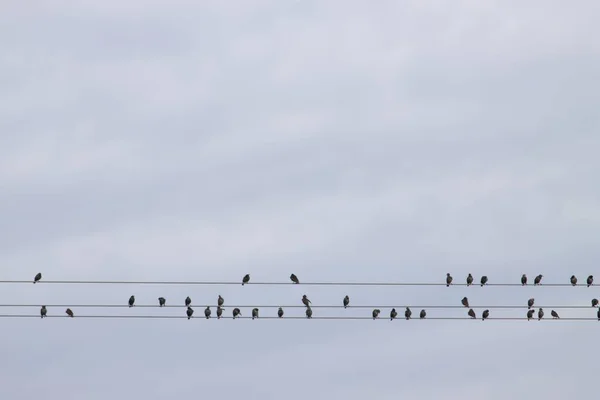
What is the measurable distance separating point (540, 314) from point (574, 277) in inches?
179

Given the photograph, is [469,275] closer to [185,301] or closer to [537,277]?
[537,277]

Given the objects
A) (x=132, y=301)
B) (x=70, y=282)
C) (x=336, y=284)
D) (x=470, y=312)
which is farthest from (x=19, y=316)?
(x=470, y=312)

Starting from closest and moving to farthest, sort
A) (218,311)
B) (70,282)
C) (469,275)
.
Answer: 1. (70,282)
2. (218,311)
3. (469,275)

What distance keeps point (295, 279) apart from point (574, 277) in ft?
38.9

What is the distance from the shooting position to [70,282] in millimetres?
50406

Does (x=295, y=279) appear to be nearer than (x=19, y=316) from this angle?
No

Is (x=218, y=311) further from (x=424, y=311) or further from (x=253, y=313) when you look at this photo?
(x=424, y=311)

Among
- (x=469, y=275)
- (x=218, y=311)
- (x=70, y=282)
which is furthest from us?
(x=469, y=275)

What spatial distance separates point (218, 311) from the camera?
6888 centimetres

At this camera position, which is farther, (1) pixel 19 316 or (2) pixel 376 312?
(2) pixel 376 312

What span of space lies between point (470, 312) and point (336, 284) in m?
25.5

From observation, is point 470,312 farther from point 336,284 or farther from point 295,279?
point 336,284

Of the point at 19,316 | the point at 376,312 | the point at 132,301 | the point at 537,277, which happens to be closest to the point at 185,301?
the point at 132,301

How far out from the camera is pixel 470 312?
75.4m
